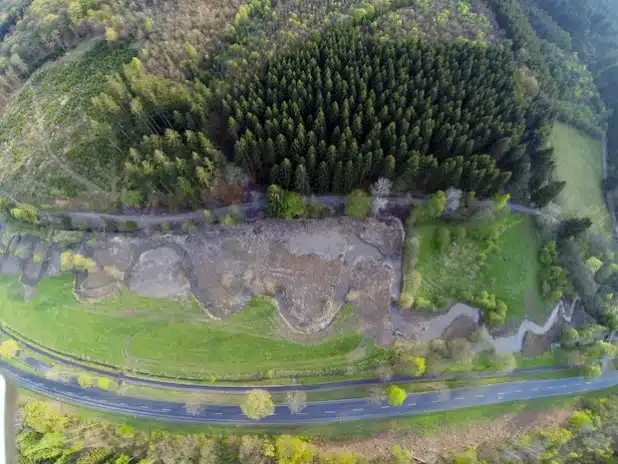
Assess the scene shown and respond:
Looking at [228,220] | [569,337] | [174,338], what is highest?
[228,220]

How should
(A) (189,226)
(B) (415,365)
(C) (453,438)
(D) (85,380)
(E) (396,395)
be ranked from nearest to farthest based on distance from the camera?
1. (E) (396,395)
2. (B) (415,365)
3. (C) (453,438)
4. (D) (85,380)
5. (A) (189,226)

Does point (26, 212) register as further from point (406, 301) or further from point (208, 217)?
point (406, 301)

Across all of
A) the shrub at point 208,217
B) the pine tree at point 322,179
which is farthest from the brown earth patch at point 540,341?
the shrub at point 208,217

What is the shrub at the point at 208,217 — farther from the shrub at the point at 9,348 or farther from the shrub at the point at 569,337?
the shrub at the point at 569,337

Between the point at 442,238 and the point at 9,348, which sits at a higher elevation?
the point at 442,238

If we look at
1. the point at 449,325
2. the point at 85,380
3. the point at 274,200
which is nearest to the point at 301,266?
the point at 274,200

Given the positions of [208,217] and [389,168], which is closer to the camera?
[389,168]

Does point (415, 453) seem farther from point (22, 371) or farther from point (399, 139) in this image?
point (22, 371)

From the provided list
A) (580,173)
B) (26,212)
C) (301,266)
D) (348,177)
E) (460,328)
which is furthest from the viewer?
(580,173)
